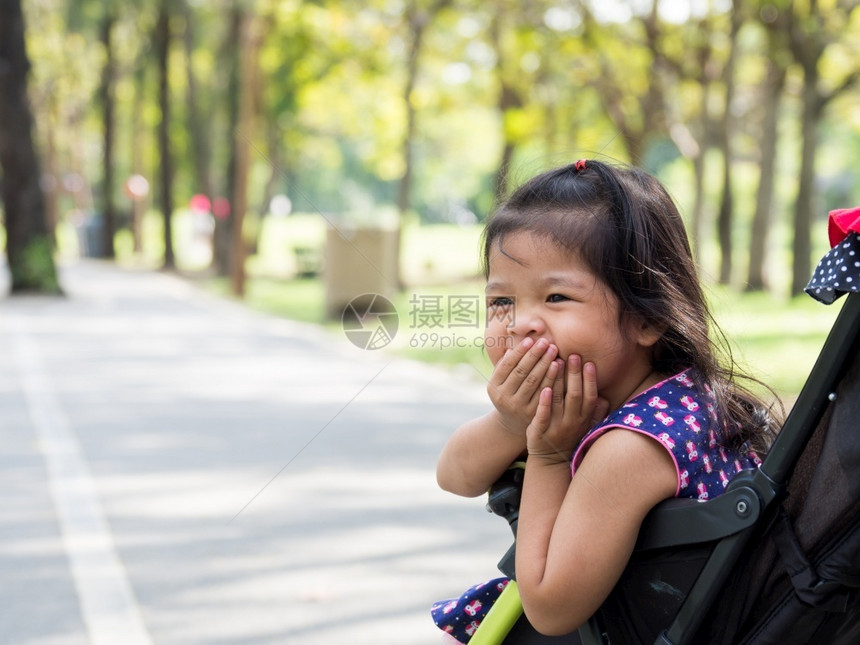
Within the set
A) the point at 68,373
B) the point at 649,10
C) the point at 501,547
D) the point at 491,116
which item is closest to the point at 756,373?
the point at 501,547

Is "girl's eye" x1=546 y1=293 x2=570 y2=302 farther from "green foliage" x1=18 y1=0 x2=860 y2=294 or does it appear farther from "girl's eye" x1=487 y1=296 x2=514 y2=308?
"green foliage" x1=18 y1=0 x2=860 y2=294

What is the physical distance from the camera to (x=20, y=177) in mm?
16297

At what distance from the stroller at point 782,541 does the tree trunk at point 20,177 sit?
1567 cm

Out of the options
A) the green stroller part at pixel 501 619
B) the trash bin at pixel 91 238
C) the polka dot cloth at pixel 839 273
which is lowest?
the trash bin at pixel 91 238

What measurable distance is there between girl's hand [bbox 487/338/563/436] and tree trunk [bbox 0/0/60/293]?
50.9ft

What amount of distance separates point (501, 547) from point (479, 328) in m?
2.87

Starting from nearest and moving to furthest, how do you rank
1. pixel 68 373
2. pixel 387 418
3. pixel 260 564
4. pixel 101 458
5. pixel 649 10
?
pixel 260 564, pixel 101 458, pixel 387 418, pixel 68 373, pixel 649 10

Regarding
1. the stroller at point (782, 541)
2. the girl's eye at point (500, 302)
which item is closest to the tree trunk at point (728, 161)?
the girl's eye at point (500, 302)

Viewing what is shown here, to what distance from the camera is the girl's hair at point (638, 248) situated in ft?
5.54

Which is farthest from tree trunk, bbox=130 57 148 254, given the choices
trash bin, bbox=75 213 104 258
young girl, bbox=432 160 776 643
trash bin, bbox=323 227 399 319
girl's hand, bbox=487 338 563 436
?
girl's hand, bbox=487 338 563 436

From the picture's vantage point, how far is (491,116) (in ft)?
114

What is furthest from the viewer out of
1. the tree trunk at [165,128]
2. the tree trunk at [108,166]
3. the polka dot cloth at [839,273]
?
the tree trunk at [108,166]

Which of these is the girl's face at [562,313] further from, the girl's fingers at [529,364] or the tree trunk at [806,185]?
the tree trunk at [806,185]

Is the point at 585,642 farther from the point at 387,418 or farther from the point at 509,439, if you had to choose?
the point at 387,418
